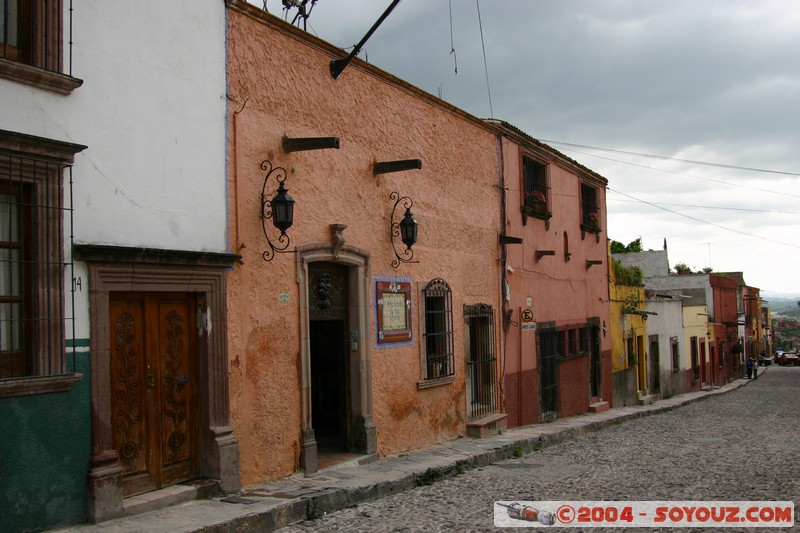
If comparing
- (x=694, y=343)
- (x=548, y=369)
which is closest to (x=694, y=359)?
(x=694, y=343)

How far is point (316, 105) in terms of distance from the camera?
941cm

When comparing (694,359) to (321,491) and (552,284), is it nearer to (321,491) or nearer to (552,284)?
(552,284)

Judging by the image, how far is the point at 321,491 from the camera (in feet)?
25.4

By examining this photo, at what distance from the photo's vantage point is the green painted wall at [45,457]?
571 cm

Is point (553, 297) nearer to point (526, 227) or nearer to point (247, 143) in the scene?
point (526, 227)

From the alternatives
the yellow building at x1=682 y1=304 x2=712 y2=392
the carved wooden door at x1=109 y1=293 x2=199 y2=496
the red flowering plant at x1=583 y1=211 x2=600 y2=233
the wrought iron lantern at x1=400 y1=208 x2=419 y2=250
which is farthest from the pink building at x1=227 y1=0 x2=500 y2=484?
the yellow building at x1=682 y1=304 x2=712 y2=392

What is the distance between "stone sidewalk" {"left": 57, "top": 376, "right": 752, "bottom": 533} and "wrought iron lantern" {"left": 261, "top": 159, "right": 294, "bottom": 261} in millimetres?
2476

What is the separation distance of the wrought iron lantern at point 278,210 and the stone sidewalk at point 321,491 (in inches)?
97.5

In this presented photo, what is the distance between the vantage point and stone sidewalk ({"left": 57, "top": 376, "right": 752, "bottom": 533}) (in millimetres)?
6344

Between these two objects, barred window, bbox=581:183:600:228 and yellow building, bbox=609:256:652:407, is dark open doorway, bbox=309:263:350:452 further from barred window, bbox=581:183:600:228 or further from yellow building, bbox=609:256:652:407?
yellow building, bbox=609:256:652:407

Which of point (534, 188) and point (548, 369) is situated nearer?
point (548, 369)

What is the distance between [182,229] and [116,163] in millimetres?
922

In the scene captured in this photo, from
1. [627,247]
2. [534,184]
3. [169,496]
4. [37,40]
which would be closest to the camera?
[37,40]

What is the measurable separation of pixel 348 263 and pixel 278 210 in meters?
1.86
